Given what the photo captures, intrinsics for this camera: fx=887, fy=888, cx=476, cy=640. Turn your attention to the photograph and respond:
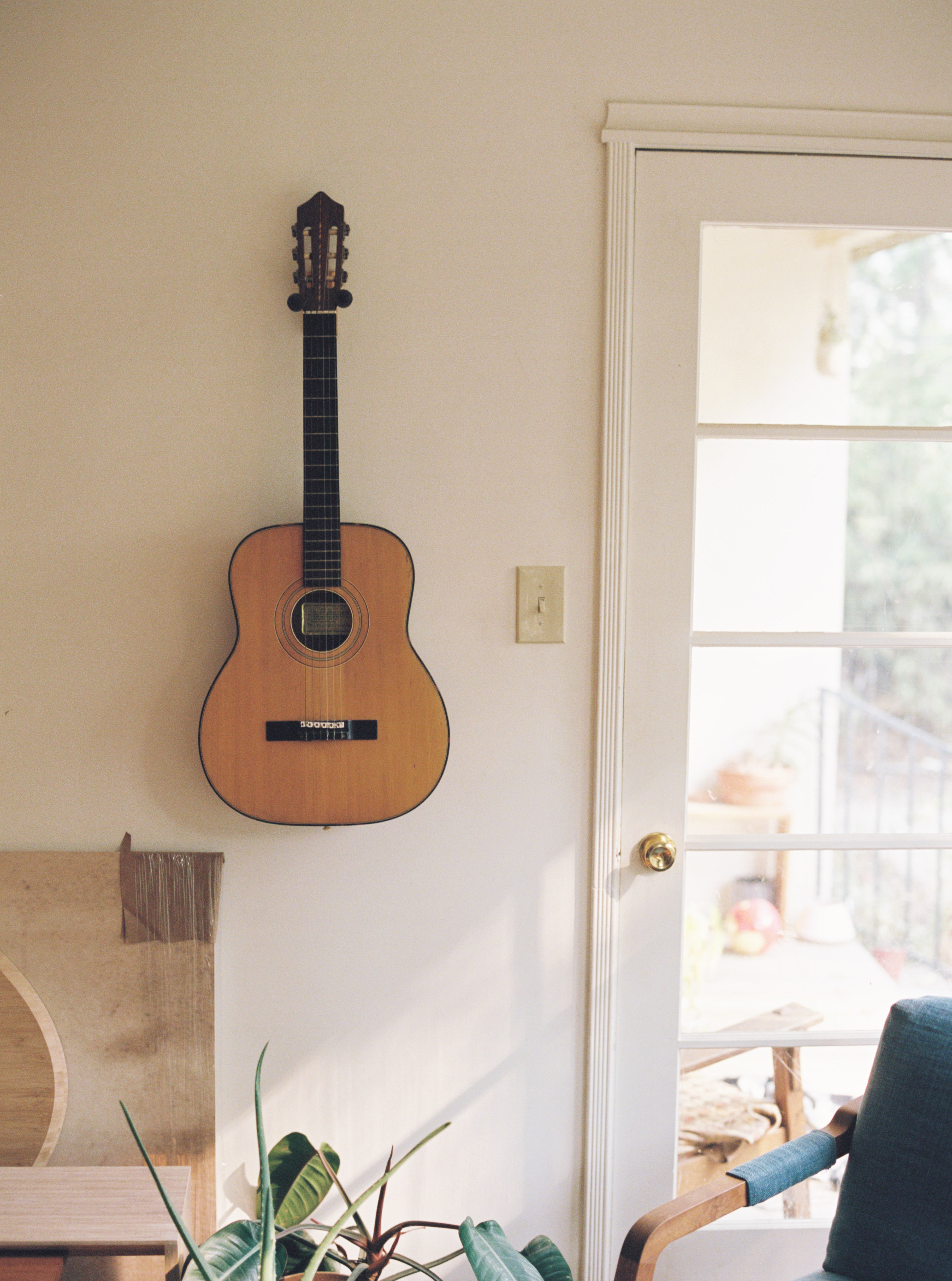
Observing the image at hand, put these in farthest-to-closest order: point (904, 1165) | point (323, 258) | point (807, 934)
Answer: point (807, 934) < point (323, 258) < point (904, 1165)

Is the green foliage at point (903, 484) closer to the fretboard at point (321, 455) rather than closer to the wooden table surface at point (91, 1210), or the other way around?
the fretboard at point (321, 455)

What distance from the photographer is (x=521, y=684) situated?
1.56 meters

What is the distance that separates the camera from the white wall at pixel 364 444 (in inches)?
57.8

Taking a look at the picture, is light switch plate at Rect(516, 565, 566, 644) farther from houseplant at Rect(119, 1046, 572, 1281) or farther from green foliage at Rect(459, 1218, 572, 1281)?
green foliage at Rect(459, 1218, 572, 1281)

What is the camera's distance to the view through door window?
1.56 m

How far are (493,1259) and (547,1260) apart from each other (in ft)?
0.67

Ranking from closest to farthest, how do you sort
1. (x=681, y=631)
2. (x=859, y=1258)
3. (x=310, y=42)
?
(x=859, y=1258)
(x=310, y=42)
(x=681, y=631)

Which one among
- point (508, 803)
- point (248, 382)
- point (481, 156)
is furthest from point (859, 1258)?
point (481, 156)

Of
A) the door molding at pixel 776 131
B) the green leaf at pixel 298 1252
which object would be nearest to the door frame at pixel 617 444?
the door molding at pixel 776 131

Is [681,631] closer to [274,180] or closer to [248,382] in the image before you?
[248,382]

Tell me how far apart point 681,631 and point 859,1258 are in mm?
983

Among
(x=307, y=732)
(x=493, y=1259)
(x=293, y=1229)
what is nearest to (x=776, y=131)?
(x=307, y=732)

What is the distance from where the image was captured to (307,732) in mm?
1415

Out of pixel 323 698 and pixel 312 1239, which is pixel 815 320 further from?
pixel 312 1239
